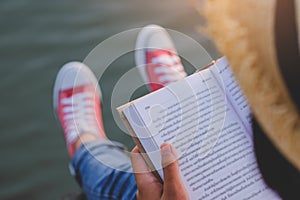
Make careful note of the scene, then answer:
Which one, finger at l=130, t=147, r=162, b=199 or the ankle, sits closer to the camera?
finger at l=130, t=147, r=162, b=199

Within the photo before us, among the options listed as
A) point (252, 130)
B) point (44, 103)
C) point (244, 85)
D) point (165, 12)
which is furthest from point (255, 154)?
point (165, 12)

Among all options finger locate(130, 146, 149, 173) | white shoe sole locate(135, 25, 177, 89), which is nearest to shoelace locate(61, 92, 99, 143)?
white shoe sole locate(135, 25, 177, 89)

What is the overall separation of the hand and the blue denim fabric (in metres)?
0.25

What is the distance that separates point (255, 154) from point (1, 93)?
1143mm

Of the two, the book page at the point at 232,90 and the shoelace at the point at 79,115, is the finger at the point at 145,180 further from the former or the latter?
the shoelace at the point at 79,115

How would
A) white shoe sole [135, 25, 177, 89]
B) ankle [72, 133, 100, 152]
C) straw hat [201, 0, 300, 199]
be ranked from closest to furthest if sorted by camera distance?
straw hat [201, 0, 300, 199] < ankle [72, 133, 100, 152] < white shoe sole [135, 25, 177, 89]

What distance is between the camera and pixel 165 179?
77cm

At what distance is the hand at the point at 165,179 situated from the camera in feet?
2.49

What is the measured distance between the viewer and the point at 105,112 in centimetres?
166

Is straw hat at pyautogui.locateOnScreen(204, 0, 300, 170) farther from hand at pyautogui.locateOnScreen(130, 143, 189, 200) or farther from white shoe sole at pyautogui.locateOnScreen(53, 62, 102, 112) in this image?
white shoe sole at pyautogui.locateOnScreen(53, 62, 102, 112)

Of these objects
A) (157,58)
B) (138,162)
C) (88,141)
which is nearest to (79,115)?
(88,141)

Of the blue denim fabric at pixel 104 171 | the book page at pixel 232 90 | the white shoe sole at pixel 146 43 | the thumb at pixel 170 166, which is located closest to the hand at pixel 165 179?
the thumb at pixel 170 166

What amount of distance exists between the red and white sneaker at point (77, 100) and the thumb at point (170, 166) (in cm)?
78

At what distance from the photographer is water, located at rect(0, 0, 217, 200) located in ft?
5.05
